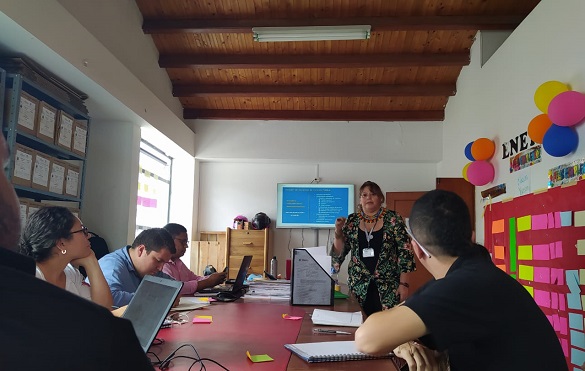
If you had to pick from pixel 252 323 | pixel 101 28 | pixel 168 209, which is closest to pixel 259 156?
pixel 168 209

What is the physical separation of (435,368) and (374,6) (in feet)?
13.7

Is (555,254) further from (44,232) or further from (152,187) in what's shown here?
(152,187)

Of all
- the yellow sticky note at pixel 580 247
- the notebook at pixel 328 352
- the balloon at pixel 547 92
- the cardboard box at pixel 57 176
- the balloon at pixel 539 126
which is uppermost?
the balloon at pixel 547 92

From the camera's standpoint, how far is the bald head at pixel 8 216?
1.74 feet

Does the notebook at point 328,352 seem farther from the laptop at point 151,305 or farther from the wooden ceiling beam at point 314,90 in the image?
the wooden ceiling beam at point 314,90

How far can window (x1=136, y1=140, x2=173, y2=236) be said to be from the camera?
19.1 feet

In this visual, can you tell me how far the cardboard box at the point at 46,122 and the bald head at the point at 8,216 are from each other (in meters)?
3.07

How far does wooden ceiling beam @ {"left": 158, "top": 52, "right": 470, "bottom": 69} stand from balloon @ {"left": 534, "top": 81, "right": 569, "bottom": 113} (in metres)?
2.35

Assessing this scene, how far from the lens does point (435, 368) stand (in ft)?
4.33

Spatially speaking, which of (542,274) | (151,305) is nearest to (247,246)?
(542,274)

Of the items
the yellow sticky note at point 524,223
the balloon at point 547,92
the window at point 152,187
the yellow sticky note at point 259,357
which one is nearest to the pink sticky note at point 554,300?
the yellow sticky note at point 524,223

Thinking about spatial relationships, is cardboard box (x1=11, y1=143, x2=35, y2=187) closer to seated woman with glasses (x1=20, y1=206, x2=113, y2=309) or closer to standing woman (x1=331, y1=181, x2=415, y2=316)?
seated woman with glasses (x1=20, y1=206, x2=113, y2=309)

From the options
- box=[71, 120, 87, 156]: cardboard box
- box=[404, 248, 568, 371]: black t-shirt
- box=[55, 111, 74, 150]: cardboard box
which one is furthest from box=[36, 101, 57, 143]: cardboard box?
box=[404, 248, 568, 371]: black t-shirt

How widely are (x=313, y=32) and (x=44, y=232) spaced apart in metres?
3.41
